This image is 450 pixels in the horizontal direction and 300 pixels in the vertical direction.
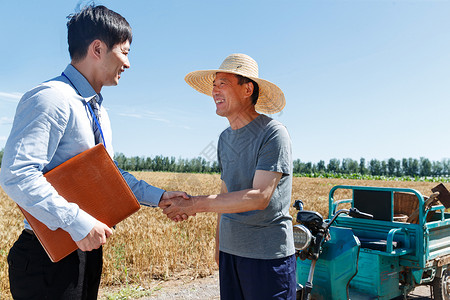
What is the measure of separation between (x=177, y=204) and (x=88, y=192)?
3.01ft

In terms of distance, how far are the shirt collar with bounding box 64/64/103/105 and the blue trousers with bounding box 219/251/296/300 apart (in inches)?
54.3

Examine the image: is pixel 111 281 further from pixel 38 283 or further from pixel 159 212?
pixel 159 212

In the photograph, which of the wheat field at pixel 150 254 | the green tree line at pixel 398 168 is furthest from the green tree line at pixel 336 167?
the wheat field at pixel 150 254

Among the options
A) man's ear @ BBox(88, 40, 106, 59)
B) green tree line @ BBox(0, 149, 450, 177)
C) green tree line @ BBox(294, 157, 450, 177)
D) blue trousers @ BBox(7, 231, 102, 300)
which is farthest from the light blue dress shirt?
green tree line @ BBox(294, 157, 450, 177)

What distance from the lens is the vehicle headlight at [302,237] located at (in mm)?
3188

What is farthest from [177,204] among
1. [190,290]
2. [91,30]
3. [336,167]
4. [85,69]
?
[336,167]

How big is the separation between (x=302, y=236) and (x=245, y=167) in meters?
1.19

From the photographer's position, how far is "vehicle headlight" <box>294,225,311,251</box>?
3188mm

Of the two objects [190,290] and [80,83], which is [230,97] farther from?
[190,290]

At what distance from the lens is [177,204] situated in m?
2.69

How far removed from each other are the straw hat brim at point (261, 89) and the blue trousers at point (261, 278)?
121 centimetres

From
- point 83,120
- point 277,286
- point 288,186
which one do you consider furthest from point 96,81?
point 277,286

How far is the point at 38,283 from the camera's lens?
1.83 meters

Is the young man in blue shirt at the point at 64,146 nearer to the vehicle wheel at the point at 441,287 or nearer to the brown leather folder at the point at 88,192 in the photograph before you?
the brown leather folder at the point at 88,192
